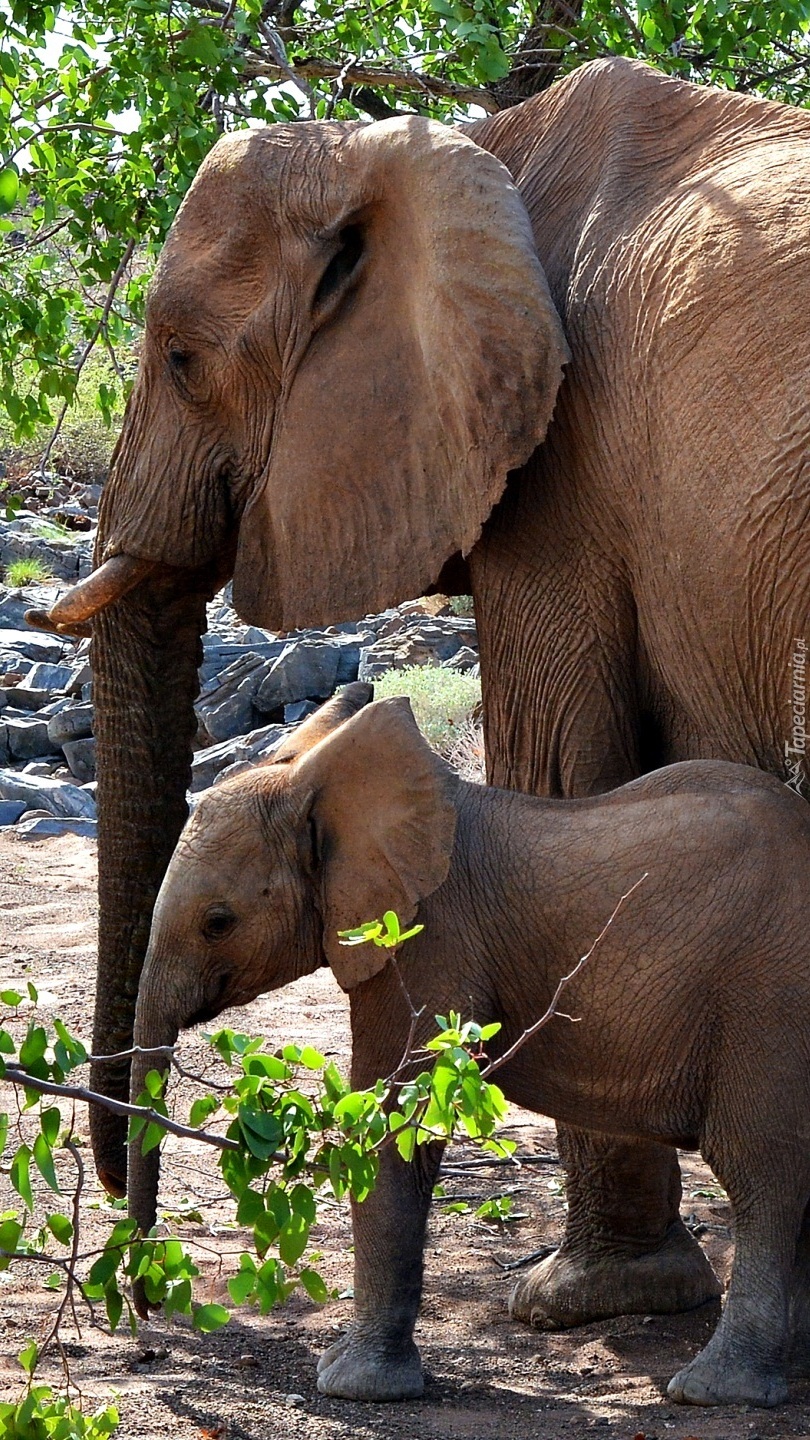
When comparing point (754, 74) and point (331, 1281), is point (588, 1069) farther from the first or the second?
point (754, 74)

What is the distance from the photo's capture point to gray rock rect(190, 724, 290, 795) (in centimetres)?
1053

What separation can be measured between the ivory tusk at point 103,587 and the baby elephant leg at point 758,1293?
173 centimetres

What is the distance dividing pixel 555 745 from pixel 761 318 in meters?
0.88

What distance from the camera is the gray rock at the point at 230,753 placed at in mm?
10531

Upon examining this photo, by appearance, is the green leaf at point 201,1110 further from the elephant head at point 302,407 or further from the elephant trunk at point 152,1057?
the elephant head at point 302,407

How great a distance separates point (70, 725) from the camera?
11406 millimetres

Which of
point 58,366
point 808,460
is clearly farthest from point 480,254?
point 58,366

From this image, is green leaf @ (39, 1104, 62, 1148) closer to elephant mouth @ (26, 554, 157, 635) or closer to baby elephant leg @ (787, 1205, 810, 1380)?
baby elephant leg @ (787, 1205, 810, 1380)

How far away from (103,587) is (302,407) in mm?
645

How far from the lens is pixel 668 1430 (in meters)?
3.19

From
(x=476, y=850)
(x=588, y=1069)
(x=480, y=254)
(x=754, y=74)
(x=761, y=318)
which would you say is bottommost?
(x=588, y=1069)

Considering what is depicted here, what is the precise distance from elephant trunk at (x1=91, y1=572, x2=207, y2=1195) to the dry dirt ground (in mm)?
437

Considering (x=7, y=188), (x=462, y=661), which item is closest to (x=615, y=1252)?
(x=7, y=188)

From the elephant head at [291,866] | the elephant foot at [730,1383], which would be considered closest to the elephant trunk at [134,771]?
the elephant head at [291,866]
